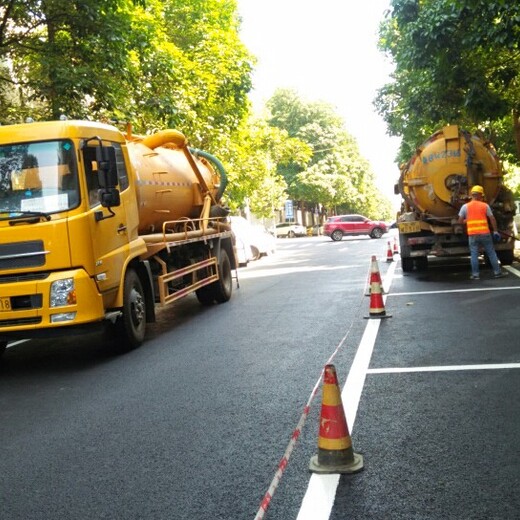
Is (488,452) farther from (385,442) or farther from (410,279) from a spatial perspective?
(410,279)

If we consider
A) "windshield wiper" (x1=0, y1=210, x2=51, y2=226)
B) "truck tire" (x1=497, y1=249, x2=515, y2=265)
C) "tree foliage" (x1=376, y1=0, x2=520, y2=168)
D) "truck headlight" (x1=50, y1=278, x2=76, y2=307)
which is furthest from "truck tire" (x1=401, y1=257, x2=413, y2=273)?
"windshield wiper" (x1=0, y1=210, x2=51, y2=226)

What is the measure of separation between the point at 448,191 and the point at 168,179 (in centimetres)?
653

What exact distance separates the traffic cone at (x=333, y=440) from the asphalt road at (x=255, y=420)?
105mm

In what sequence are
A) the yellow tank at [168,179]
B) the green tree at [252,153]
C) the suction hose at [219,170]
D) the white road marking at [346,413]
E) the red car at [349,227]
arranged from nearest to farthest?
the white road marking at [346,413]
the yellow tank at [168,179]
the suction hose at [219,170]
the green tree at [252,153]
the red car at [349,227]

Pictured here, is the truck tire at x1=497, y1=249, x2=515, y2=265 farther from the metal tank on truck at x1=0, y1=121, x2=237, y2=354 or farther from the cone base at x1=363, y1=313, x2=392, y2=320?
the metal tank on truck at x1=0, y1=121, x2=237, y2=354

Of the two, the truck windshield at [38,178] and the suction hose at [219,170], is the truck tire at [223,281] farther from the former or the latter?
the truck windshield at [38,178]

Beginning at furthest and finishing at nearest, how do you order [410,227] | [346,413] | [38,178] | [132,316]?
[410,227], [132,316], [38,178], [346,413]

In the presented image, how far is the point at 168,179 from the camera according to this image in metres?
11.5

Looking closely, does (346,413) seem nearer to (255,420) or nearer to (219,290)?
(255,420)

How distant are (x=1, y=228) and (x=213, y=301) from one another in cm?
637

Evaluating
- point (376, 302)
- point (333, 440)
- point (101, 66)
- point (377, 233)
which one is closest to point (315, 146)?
point (377, 233)

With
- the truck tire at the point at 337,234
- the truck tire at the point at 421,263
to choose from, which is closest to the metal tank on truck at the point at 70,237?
the truck tire at the point at 421,263

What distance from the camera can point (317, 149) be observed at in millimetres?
68312

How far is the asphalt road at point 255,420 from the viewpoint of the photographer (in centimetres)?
382
